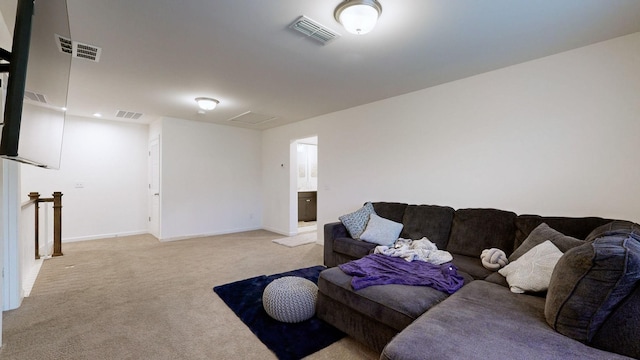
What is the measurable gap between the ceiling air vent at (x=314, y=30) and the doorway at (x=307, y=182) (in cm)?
498

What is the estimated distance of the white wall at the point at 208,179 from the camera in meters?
5.28

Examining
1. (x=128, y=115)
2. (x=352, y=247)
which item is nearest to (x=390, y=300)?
(x=352, y=247)

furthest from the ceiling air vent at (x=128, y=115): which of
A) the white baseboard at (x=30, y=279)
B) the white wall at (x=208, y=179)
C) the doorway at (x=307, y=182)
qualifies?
the doorway at (x=307, y=182)

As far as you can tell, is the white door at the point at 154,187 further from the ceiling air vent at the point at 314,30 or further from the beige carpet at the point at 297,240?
the ceiling air vent at the point at 314,30

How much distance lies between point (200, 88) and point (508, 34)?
3.35 metres

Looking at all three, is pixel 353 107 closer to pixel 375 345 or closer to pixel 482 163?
pixel 482 163

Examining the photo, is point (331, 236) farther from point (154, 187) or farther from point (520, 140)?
point (154, 187)

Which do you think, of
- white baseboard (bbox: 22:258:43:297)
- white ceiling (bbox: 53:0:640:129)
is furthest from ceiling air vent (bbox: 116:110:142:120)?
white baseboard (bbox: 22:258:43:297)

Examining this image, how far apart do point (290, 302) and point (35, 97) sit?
1.94 meters

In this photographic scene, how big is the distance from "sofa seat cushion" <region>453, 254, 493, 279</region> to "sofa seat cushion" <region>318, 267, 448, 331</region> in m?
0.58

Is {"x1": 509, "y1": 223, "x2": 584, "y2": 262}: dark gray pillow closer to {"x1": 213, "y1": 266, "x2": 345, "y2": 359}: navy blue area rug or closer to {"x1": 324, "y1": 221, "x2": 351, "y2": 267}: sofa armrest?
{"x1": 213, "y1": 266, "x2": 345, "y2": 359}: navy blue area rug

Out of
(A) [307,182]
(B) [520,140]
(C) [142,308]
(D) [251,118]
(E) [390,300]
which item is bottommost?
(C) [142,308]

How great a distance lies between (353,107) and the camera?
445 cm

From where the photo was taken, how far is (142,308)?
8.33 feet
